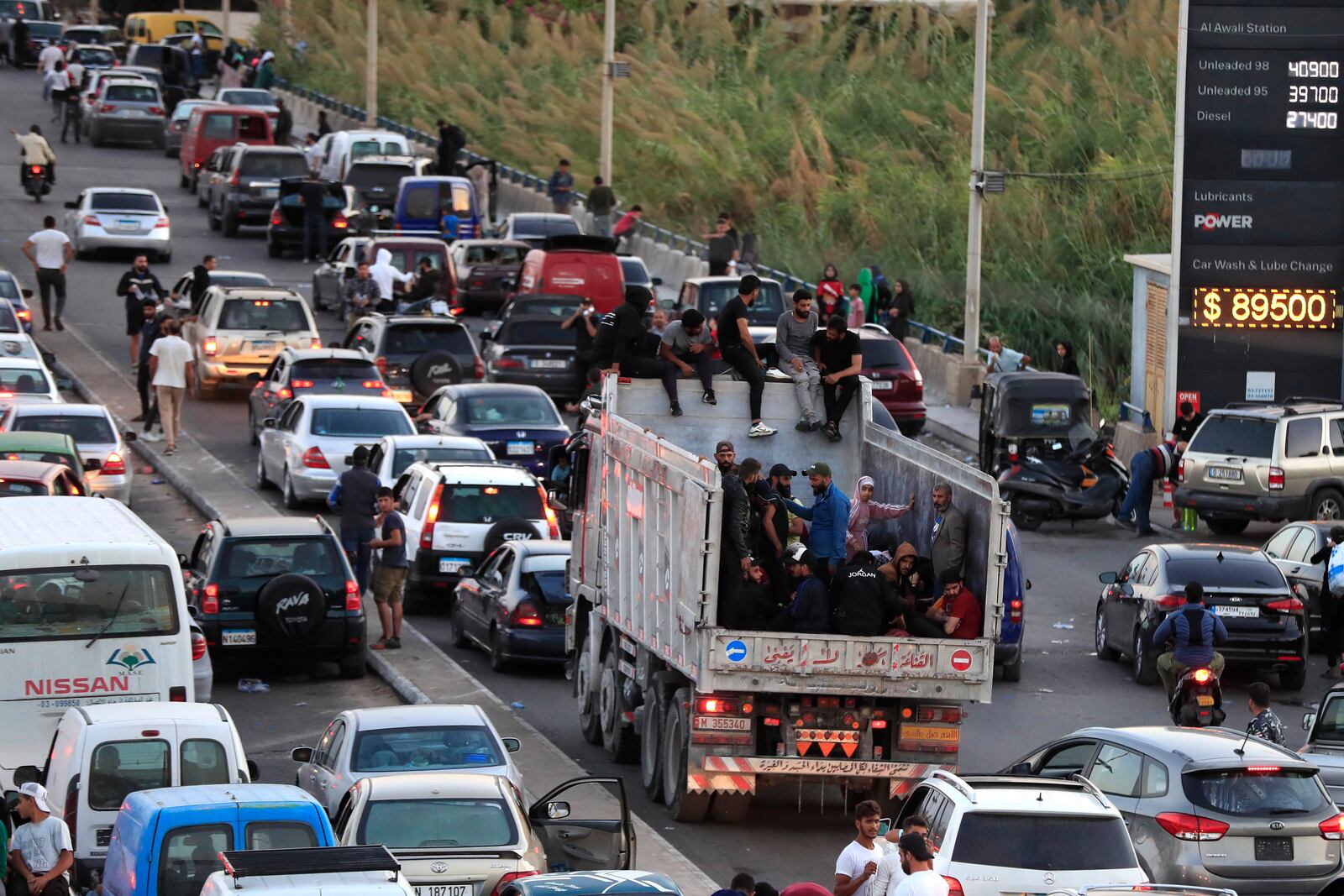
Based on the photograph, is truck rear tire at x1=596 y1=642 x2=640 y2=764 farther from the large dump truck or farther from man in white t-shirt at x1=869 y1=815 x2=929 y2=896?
man in white t-shirt at x1=869 y1=815 x2=929 y2=896

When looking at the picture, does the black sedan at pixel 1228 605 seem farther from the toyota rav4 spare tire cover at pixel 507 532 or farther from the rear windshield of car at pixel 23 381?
the rear windshield of car at pixel 23 381

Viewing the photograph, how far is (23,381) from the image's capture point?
32438mm

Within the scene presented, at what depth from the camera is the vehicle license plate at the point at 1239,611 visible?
23328 mm

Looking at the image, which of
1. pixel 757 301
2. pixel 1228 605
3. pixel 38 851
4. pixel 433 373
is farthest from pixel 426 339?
pixel 38 851

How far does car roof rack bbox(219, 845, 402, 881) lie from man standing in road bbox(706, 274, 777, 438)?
9347 millimetres

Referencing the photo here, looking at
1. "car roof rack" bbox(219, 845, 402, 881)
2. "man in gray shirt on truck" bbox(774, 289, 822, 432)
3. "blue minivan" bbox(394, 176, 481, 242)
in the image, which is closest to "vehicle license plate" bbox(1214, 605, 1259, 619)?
"man in gray shirt on truck" bbox(774, 289, 822, 432)

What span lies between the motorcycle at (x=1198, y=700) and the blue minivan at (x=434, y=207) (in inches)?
1196

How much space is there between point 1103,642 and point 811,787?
670 centimetres

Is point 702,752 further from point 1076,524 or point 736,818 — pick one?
point 1076,524

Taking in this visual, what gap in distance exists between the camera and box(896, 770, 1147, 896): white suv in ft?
43.5

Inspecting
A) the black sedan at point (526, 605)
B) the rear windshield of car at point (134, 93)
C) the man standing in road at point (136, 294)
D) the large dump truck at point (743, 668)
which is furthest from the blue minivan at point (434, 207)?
the large dump truck at point (743, 668)

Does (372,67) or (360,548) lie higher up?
(372,67)

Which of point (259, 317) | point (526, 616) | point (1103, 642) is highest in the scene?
point (259, 317)

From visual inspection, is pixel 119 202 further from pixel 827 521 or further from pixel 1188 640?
pixel 1188 640
